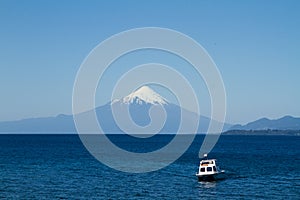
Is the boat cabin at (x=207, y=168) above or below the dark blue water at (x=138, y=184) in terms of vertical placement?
above

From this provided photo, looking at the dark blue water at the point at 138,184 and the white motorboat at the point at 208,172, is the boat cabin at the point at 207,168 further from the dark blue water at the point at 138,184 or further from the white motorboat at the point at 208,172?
the dark blue water at the point at 138,184

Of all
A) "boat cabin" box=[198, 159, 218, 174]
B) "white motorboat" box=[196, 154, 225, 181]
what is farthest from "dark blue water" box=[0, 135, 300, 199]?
"boat cabin" box=[198, 159, 218, 174]

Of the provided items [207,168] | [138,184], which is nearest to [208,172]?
[207,168]

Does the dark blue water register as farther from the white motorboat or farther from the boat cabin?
the boat cabin

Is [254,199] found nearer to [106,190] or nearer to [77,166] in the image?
[106,190]

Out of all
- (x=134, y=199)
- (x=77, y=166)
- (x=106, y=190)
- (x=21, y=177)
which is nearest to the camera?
Result: (x=134, y=199)

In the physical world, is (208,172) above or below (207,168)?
below

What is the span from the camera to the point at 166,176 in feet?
242

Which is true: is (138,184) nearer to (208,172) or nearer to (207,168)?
(208,172)

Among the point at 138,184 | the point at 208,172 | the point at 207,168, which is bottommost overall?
the point at 138,184

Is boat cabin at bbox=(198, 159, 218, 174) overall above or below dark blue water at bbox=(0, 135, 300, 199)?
above

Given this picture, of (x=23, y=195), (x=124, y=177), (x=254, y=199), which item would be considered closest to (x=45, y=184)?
(x=23, y=195)

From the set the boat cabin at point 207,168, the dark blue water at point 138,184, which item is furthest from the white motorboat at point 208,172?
the dark blue water at point 138,184

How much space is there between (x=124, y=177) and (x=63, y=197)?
1933cm
